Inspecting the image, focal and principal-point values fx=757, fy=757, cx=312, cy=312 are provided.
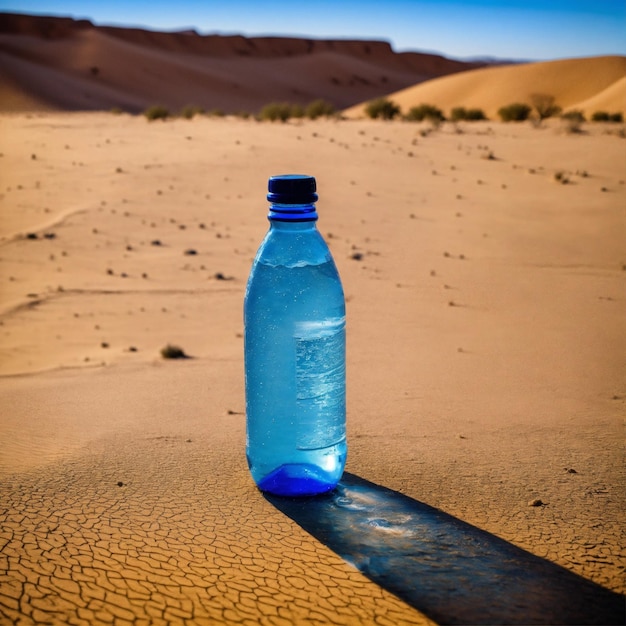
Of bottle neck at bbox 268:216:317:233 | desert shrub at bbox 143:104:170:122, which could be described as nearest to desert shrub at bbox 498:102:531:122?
desert shrub at bbox 143:104:170:122

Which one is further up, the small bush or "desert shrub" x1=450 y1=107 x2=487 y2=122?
"desert shrub" x1=450 y1=107 x2=487 y2=122

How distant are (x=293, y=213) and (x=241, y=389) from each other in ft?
6.14

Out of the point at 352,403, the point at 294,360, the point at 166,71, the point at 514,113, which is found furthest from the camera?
the point at 166,71

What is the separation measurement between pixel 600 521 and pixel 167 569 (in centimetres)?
130

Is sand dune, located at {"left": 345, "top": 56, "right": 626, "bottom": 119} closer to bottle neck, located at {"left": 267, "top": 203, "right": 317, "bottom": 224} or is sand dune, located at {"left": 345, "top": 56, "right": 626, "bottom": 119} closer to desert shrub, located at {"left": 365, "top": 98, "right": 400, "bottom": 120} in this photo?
desert shrub, located at {"left": 365, "top": 98, "right": 400, "bottom": 120}

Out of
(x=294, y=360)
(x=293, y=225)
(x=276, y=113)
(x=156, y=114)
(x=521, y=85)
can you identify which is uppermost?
(x=521, y=85)

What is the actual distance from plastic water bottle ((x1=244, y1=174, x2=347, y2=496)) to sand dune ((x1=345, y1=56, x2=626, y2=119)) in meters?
46.9

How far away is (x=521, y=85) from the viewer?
53375 mm

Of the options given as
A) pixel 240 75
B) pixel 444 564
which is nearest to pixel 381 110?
pixel 444 564

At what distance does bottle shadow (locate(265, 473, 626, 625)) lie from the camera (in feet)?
5.98

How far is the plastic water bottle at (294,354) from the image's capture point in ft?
7.88

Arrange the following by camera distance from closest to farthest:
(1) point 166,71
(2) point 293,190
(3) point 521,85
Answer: (2) point 293,190 < (3) point 521,85 < (1) point 166,71

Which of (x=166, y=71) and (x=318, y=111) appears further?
(x=166, y=71)

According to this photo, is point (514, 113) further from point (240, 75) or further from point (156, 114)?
point (240, 75)
